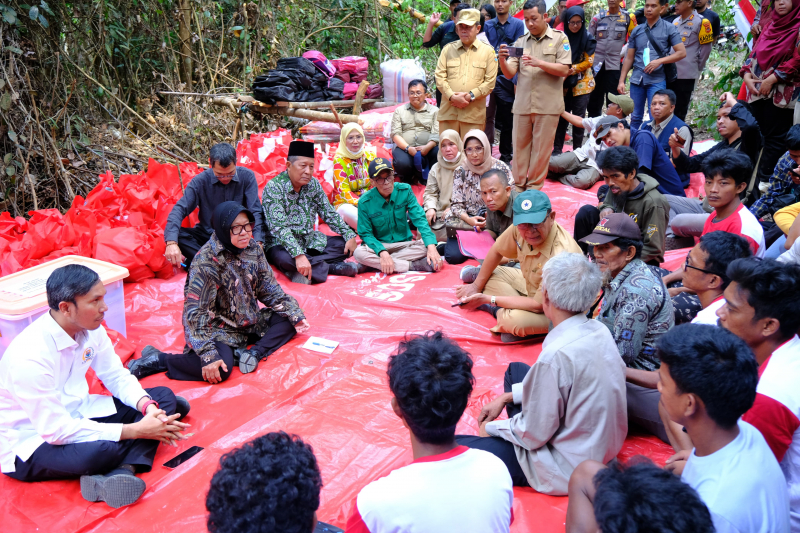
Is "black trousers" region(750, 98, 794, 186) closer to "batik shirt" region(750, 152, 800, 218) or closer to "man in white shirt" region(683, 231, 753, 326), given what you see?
"batik shirt" region(750, 152, 800, 218)

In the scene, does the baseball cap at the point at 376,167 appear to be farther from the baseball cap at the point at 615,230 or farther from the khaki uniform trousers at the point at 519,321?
the baseball cap at the point at 615,230

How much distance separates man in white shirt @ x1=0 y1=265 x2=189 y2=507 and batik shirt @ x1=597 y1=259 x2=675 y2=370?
6.55ft

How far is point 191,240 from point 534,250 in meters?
2.65

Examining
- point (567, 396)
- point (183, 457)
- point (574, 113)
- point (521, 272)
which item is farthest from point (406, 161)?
point (567, 396)

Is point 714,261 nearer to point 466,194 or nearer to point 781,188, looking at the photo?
point 781,188

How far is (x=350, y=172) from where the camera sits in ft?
17.2

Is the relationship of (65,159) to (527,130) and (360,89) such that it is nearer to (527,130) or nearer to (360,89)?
(360,89)

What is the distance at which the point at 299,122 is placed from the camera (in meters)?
8.46

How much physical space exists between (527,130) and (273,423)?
13.6 ft

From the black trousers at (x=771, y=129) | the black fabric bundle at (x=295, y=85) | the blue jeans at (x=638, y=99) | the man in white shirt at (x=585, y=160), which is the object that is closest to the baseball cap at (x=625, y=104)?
the man in white shirt at (x=585, y=160)

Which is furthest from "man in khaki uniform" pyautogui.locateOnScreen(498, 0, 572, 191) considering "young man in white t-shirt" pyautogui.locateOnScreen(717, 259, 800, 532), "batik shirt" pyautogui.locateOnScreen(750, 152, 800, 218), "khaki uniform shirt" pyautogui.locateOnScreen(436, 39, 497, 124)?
"young man in white t-shirt" pyautogui.locateOnScreen(717, 259, 800, 532)

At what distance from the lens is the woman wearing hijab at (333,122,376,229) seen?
514 centimetres

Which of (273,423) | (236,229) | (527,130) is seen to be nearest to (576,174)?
(527,130)

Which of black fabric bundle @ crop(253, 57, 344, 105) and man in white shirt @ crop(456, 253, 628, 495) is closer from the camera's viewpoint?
man in white shirt @ crop(456, 253, 628, 495)
